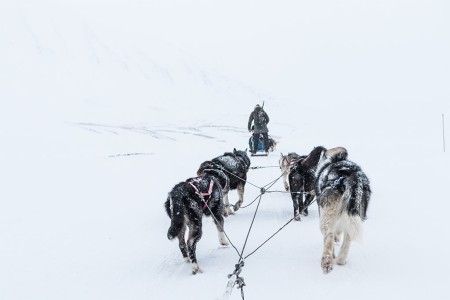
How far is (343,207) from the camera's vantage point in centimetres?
368

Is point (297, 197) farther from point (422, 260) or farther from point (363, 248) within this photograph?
point (422, 260)

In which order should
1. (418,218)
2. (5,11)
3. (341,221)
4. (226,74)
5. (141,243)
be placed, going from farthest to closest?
(226,74), (5,11), (418,218), (141,243), (341,221)

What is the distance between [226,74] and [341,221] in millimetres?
56704

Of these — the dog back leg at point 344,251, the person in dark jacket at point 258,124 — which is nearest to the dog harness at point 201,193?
the dog back leg at point 344,251

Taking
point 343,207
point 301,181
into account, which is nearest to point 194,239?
point 343,207

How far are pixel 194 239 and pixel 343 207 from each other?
1.49 m

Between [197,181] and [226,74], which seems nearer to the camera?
[197,181]

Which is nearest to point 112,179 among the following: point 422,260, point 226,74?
point 422,260

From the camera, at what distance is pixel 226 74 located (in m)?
59.2

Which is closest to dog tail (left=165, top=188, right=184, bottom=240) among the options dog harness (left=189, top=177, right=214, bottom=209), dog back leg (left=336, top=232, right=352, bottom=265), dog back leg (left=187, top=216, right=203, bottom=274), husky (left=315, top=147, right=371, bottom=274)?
dog back leg (left=187, top=216, right=203, bottom=274)

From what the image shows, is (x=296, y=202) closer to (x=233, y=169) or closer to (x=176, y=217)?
(x=233, y=169)

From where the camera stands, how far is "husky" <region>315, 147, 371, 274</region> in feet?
11.9

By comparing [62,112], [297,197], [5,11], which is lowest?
[297,197]

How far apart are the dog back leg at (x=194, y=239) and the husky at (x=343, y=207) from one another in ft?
4.00
